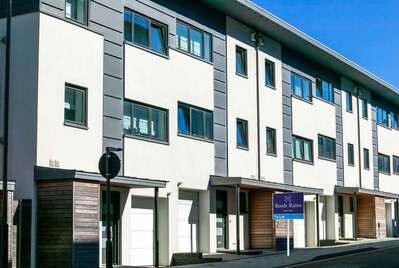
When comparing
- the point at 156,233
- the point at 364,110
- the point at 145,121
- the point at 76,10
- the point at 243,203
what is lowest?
the point at 156,233

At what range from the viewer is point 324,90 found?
1502 inches

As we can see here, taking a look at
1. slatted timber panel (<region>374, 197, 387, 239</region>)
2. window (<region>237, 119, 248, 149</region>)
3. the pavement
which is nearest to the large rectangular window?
window (<region>237, 119, 248, 149</region>)

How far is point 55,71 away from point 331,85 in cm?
2226

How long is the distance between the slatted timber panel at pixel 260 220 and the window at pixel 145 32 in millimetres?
8352

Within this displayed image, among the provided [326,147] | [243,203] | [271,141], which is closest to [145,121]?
[243,203]

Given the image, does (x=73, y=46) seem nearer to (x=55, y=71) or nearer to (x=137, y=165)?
(x=55, y=71)

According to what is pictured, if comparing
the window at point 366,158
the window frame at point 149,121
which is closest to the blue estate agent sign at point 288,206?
the window frame at point 149,121

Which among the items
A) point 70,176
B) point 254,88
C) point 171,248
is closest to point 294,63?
point 254,88

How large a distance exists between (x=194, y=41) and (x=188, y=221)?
21.7 feet

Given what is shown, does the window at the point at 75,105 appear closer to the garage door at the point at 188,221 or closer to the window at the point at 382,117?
the garage door at the point at 188,221

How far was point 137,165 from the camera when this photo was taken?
23.0 meters

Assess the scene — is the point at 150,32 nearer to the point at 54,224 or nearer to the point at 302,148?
the point at 54,224

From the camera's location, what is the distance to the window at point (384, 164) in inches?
1812

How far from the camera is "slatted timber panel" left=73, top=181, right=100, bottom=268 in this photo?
60.4 feet
